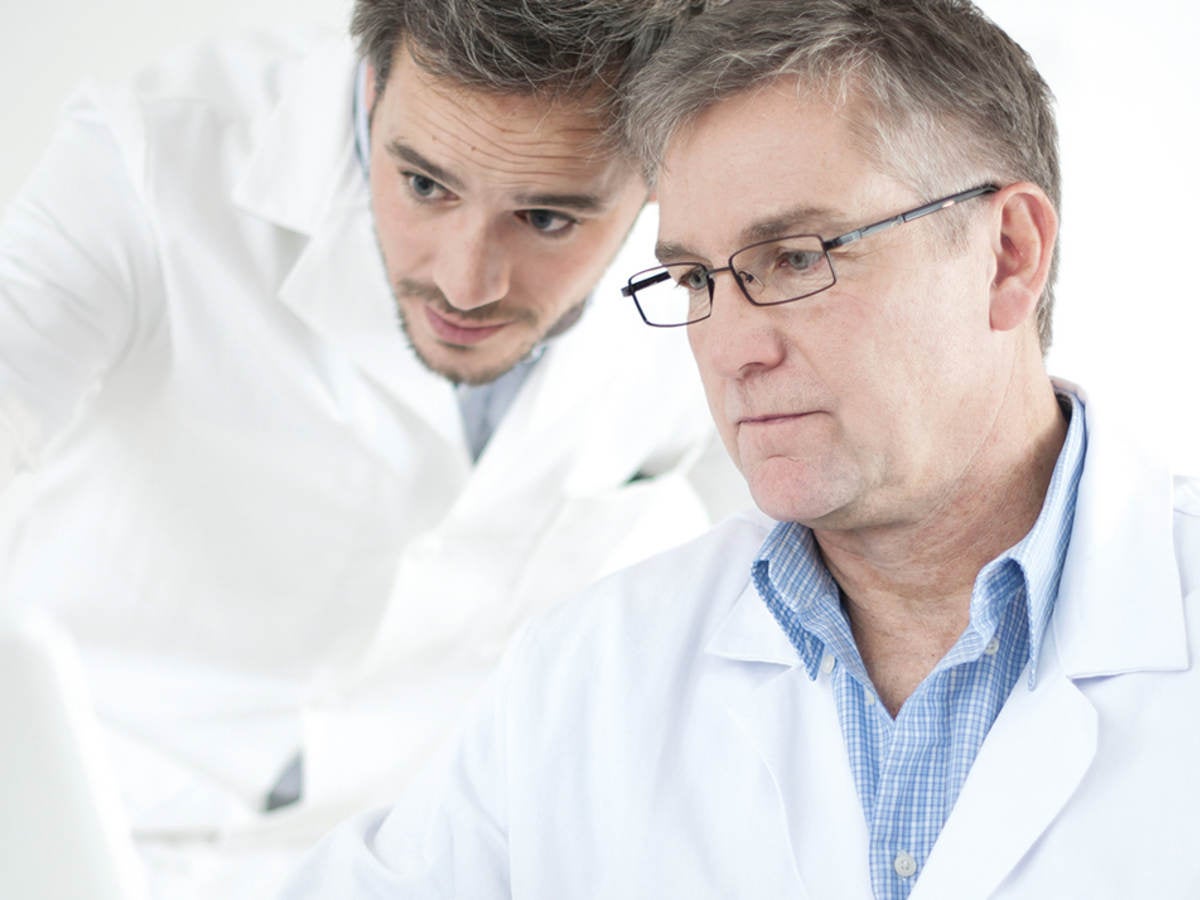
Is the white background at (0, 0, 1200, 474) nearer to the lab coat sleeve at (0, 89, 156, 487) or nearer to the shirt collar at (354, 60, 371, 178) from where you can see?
the shirt collar at (354, 60, 371, 178)

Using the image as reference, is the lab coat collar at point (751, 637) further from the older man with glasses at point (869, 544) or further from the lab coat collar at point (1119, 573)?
the lab coat collar at point (1119, 573)

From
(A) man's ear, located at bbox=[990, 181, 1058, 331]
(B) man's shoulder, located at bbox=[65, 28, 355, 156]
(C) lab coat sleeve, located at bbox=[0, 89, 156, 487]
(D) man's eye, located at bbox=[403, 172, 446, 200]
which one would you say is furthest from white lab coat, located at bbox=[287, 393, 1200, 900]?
(B) man's shoulder, located at bbox=[65, 28, 355, 156]

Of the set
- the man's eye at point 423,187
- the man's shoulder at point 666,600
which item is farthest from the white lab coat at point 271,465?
the man's shoulder at point 666,600

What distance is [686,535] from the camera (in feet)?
7.30

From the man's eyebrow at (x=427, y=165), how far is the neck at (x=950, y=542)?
57 centimetres

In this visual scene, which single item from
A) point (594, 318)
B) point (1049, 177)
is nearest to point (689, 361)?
point (594, 318)

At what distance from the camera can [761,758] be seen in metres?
1.21

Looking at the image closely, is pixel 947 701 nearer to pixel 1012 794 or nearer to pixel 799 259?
pixel 1012 794

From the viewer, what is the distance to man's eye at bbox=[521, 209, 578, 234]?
156 cm

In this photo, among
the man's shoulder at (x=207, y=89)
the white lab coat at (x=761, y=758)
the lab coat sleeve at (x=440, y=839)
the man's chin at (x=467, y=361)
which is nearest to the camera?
the white lab coat at (x=761, y=758)

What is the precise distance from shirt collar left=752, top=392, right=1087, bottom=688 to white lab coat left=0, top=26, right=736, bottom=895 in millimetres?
672

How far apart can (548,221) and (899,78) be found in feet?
1.65

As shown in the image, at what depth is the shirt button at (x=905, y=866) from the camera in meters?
1.10

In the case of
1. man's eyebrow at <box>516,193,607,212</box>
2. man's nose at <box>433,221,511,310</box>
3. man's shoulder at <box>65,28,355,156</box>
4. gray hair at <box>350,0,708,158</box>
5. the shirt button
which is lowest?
the shirt button
